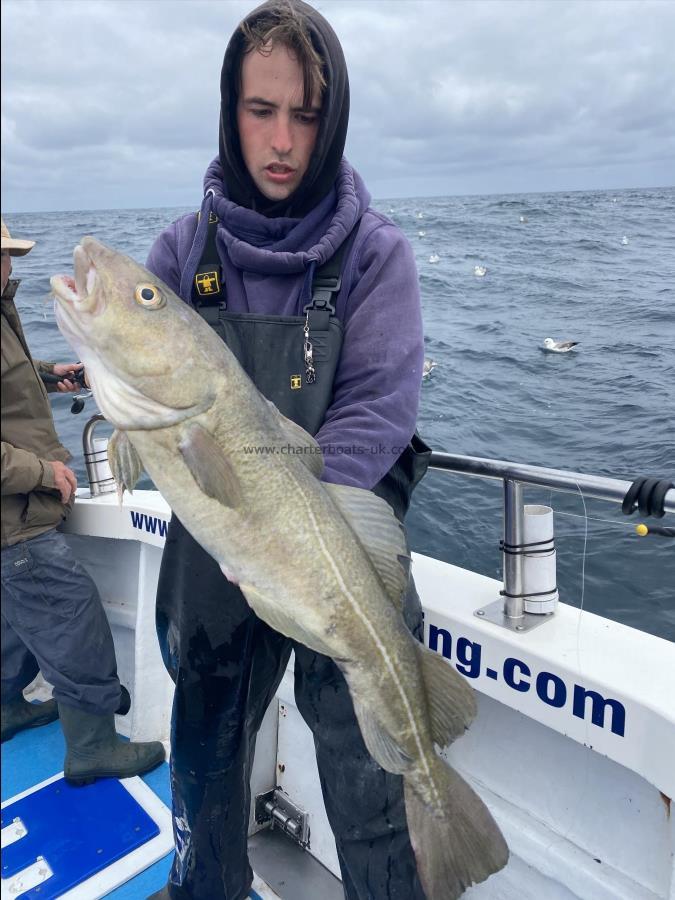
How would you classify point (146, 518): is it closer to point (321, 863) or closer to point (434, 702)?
point (321, 863)

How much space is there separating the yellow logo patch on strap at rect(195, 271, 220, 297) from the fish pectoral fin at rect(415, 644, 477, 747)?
1530 mm

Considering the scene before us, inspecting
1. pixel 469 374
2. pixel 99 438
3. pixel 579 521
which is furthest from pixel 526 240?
pixel 99 438

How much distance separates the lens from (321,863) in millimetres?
3598

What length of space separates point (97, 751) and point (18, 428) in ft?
8.27

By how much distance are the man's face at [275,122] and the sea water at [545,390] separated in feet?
1.75

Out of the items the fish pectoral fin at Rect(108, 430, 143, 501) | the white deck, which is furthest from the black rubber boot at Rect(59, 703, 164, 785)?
the fish pectoral fin at Rect(108, 430, 143, 501)

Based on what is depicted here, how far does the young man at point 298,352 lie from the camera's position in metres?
2.54

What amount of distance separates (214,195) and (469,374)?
13756 mm

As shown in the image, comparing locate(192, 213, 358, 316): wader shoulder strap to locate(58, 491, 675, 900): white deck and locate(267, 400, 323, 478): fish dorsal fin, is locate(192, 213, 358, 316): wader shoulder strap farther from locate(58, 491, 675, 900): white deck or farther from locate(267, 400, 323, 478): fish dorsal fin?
locate(58, 491, 675, 900): white deck

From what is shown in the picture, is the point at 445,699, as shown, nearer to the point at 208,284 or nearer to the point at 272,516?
the point at 272,516

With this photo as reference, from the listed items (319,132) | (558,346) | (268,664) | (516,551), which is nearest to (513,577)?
(516,551)

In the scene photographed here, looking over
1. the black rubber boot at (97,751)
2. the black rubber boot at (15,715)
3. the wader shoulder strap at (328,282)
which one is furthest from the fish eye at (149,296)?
the black rubber boot at (97,751)

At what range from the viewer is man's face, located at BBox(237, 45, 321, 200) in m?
2.59

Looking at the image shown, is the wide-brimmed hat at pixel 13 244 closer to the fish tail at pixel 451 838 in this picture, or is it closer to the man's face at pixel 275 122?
the man's face at pixel 275 122
